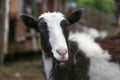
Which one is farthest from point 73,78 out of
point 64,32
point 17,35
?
point 17,35

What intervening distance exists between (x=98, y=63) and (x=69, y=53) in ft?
2.06

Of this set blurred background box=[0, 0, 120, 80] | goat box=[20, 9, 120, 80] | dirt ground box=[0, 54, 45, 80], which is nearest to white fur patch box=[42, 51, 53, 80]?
goat box=[20, 9, 120, 80]

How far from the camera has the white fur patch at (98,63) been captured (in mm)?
7254

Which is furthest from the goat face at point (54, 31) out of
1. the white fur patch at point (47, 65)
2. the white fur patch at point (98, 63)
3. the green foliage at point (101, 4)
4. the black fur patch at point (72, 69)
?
the green foliage at point (101, 4)

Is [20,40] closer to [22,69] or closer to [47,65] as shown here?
[22,69]

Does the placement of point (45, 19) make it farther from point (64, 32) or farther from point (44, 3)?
point (44, 3)

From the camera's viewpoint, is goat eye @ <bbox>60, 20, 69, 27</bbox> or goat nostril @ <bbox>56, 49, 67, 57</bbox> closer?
goat nostril @ <bbox>56, 49, 67, 57</bbox>

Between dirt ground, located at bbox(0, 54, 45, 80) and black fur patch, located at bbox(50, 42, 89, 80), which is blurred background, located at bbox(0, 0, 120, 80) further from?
black fur patch, located at bbox(50, 42, 89, 80)

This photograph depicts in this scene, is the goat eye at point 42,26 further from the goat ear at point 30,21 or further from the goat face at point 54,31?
the goat ear at point 30,21

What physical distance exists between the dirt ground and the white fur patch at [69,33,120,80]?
13.5 ft

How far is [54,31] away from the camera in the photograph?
260 inches

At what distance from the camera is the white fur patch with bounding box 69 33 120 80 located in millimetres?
7254

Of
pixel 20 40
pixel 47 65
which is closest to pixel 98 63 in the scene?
pixel 47 65

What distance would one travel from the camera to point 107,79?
7.24m
